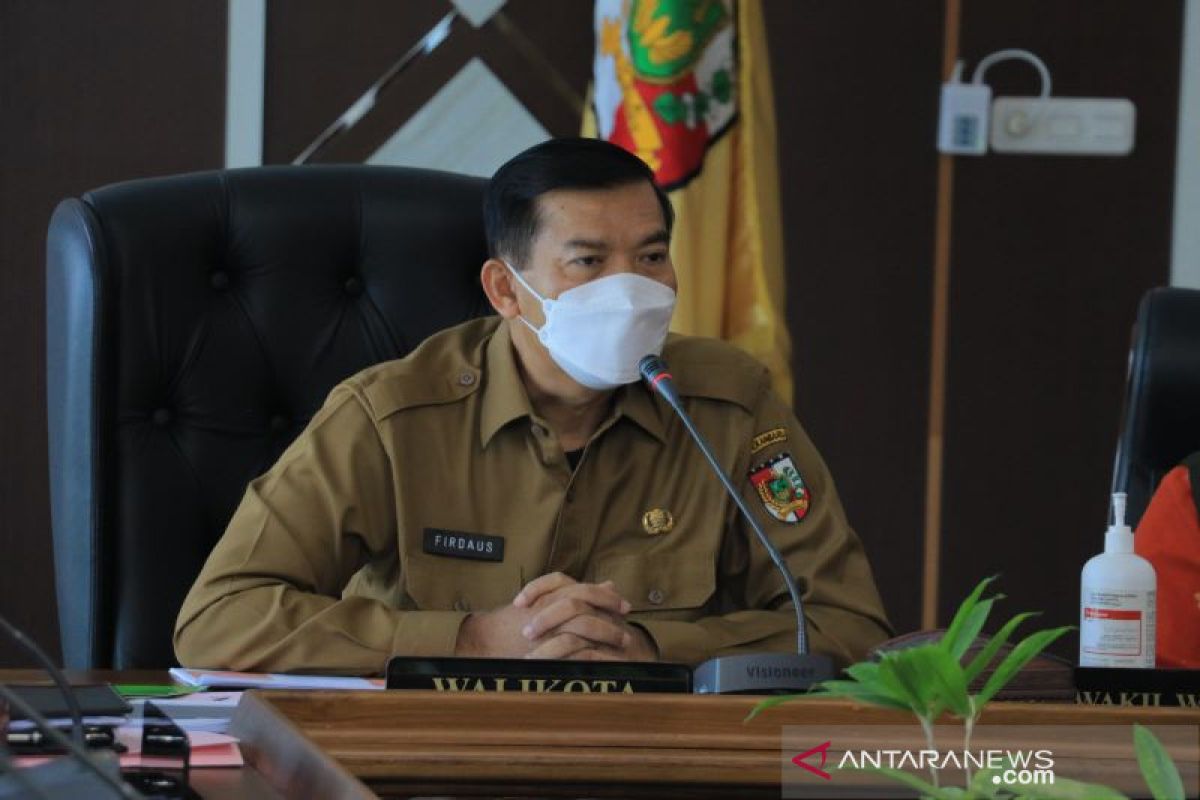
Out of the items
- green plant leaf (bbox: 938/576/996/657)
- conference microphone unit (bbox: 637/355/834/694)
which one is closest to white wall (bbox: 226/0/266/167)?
conference microphone unit (bbox: 637/355/834/694)

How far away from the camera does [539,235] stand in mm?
2172

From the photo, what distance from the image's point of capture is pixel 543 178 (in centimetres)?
218

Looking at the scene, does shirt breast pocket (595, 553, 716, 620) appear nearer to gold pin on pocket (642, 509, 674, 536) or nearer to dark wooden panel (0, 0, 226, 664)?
gold pin on pocket (642, 509, 674, 536)

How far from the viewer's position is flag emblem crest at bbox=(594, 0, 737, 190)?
319 centimetres

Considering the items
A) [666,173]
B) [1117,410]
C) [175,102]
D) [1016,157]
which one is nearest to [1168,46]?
[1016,157]

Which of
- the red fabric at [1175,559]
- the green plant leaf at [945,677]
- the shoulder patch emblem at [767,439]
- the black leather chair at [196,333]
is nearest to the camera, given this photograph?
the green plant leaf at [945,677]

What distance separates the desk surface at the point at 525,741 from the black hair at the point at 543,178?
3.36ft

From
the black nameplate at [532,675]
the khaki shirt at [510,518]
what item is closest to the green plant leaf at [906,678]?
the black nameplate at [532,675]

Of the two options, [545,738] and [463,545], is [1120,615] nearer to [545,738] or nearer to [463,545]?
[545,738]

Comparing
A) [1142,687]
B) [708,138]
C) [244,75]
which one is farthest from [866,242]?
[1142,687]

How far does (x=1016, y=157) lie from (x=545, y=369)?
75.3 inches

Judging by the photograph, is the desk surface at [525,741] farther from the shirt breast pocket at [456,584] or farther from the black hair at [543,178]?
the black hair at [543,178]

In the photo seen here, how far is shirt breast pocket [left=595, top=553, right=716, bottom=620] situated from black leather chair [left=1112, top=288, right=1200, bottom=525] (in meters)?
0.48

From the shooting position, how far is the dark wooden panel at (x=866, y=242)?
3.75 m
